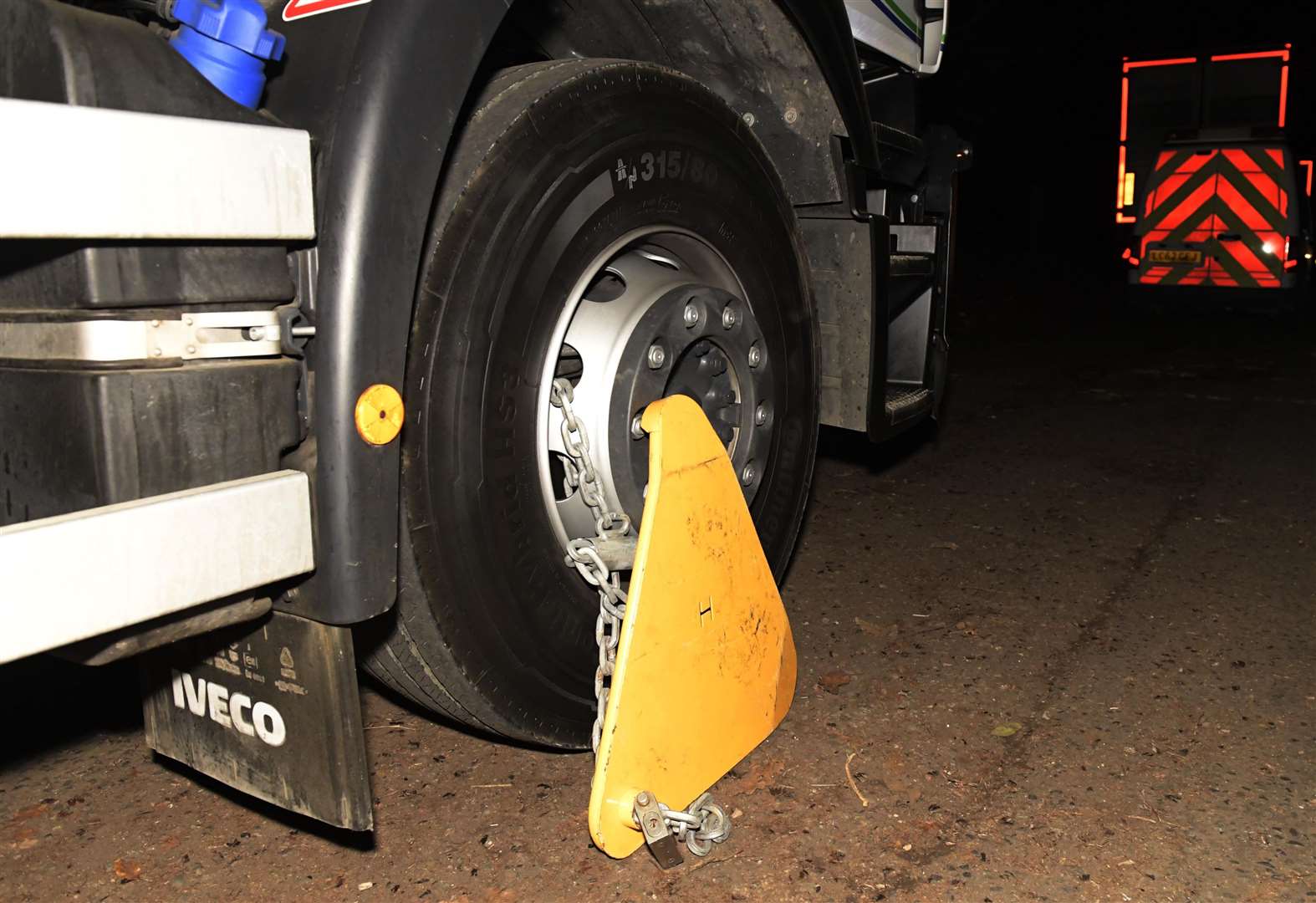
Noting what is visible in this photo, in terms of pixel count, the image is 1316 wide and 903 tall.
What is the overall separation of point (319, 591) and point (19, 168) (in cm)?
62

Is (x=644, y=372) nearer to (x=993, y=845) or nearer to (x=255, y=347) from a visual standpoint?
(x=255, y=347)

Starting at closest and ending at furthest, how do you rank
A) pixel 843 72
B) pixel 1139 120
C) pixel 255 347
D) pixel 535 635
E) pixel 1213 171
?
pixel 255 347, pixel 535 635, pixel 843 72, pixel 1213 171, pixel 1139 120

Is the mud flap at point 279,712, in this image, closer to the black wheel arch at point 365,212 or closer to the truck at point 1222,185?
the black wheel arch at point 365,212

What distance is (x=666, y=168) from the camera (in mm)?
2057

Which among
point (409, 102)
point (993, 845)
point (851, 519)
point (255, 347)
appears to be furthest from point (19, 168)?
point (851, 519)

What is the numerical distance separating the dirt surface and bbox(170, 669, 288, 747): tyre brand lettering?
40 cm

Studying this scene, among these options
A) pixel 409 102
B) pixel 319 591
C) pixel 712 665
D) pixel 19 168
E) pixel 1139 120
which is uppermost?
pixel 1139 120

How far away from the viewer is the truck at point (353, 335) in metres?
1.24

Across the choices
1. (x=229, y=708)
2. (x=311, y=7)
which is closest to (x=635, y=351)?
(x=311, y=7)

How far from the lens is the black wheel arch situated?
1.40m

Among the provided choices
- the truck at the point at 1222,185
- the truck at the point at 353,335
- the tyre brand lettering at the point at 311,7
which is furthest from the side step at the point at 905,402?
the truck at the point at 1222,185

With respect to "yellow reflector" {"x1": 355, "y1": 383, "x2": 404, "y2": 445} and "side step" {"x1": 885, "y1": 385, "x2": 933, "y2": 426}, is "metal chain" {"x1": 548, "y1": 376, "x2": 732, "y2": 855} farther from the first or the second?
"side step" {"x1": 885, "y1": 385, "x2": 933, "y2": 426}

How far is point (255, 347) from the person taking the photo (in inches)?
54.7

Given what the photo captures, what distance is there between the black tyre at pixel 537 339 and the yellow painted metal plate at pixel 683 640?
4.2 inches
